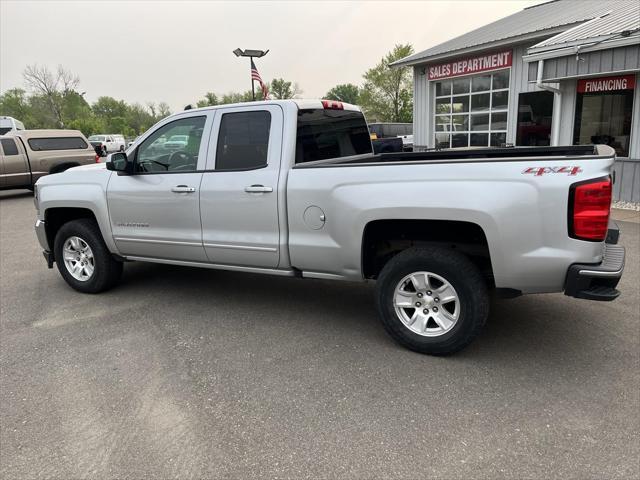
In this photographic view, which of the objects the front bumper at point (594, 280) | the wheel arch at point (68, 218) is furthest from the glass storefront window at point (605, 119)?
the wheel arch at point (68, 218)

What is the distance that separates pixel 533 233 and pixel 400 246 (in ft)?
3.61

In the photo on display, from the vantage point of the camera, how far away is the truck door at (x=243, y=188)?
4230 millimetres

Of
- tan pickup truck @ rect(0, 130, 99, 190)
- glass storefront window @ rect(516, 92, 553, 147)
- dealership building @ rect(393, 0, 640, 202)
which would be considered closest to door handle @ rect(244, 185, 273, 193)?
dealership building @ rect(393, 0, 640, 202)

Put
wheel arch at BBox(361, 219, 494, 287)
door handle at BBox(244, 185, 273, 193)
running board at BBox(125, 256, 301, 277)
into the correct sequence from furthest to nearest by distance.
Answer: running board at BBox(125, 256, 301, 277) → door handle at BBox(244, 185, 273, 193) → wheel arch at BBox(361, 219, 494, 287)

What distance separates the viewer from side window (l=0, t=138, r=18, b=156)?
46.2 feet

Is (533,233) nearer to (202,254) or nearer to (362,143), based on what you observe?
(362,143)

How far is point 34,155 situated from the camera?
14555 millimetres

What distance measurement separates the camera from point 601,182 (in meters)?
3.05

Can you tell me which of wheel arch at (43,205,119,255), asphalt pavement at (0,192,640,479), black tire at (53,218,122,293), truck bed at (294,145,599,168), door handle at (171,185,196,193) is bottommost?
asphalt pavement at (0,192,640,479)

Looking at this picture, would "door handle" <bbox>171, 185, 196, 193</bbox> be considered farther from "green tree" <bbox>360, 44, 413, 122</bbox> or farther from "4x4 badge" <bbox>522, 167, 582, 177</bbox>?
"green tree" <bbox>360, 44, 413, 122</bbox>

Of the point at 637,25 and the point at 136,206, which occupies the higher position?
the point at 637,25

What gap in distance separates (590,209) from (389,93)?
156 ft

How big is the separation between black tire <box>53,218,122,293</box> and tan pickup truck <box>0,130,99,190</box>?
1014 cm

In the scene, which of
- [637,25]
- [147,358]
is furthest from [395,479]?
[637,25]
